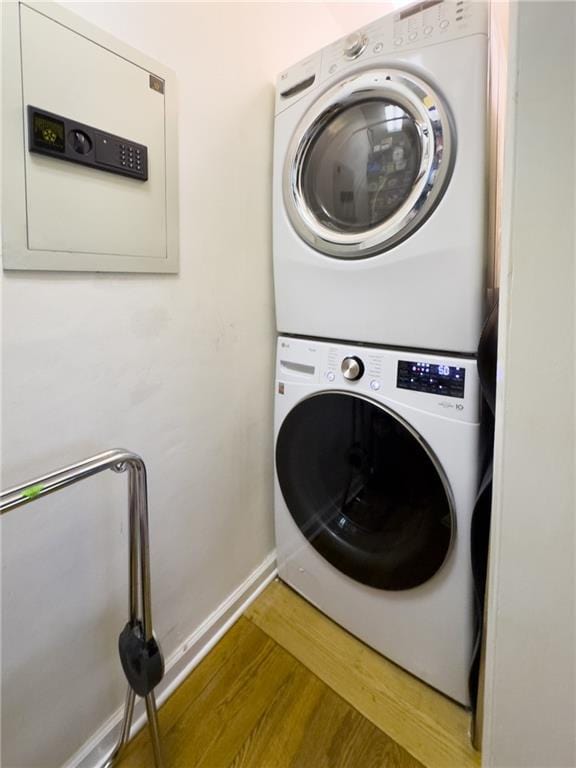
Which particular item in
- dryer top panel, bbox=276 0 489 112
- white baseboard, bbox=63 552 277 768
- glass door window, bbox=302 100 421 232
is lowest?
white baseboard, bbox=63 552 277 768

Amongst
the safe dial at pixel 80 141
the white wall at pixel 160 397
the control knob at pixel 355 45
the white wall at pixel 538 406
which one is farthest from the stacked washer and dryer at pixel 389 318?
the safe dial at pixel 80 141

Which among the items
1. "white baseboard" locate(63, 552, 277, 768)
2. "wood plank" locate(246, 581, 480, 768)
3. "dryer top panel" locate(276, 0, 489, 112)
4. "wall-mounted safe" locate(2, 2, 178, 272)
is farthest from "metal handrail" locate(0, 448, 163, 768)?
"dryer top panel" locate(276, 0, 489, 112)

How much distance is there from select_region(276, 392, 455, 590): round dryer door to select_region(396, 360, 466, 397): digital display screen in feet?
0.32

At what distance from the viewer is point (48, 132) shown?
0.65m

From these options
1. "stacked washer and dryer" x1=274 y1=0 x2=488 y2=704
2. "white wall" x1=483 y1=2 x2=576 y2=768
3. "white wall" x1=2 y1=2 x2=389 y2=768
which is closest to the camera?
"white wall" x1=483 y1=2 x2=576 y2=768

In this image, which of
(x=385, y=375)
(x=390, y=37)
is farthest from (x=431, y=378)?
(x=390, y=37)

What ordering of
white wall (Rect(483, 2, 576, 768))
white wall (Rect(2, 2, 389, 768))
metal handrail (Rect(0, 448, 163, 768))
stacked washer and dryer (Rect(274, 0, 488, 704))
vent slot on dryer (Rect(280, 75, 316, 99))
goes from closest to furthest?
white wall (Rect(483, 2, 576, 768))
metal handrail (Rect(0, 448, 163, 768))
white wall (Rect(2, 2, 389, 768))
stacked washer and dryer (Rect(274, 0, 488, 704))
vent slot on dryer (Rect(280, 75, 316, 99))

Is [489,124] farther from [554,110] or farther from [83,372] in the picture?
[83,372]

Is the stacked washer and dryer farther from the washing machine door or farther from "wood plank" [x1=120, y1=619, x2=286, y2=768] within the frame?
"wood plank" [x1=120, y1=619, x2=286, y2=768]

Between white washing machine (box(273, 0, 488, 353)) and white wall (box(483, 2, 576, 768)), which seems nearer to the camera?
white wall (box(483, 2, 576, 768))

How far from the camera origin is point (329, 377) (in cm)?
108

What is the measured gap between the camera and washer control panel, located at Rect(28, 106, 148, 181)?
64cm

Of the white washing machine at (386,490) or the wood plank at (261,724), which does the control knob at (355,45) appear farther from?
the wood plank at (261,724)

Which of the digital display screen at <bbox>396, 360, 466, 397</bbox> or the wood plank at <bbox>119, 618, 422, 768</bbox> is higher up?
the digital display screen at <bbox>396, 360, 466, 397</bbox>
